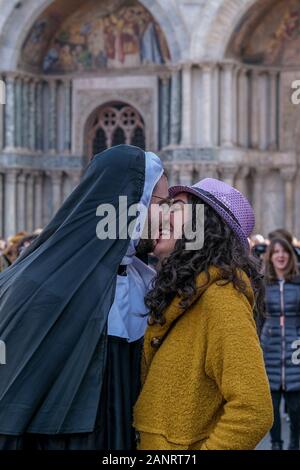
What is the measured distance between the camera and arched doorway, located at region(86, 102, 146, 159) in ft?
65.1

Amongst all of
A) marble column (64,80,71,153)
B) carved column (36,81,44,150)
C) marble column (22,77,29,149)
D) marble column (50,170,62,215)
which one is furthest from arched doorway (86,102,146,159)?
marble column (22,77,29,149)

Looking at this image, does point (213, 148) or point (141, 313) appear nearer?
point (141, 313)

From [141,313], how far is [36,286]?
387 millimetres

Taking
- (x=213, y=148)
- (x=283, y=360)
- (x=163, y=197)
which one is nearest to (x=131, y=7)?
(x=213, y=148)

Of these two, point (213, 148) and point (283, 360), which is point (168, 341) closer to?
point (283, 360)

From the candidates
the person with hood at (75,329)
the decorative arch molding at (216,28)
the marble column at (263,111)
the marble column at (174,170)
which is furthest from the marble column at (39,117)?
the person with hood at (75,329)

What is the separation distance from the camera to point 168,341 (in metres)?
2.91

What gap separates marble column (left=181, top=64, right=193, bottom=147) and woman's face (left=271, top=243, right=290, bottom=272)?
9478 millimetres

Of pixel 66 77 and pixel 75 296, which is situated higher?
pixel 66 77

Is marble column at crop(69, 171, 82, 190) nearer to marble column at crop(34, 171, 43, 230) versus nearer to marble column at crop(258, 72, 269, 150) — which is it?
marble column at crop(34, 171, 43, 230)

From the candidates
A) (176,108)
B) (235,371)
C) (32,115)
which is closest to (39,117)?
(32,115)
